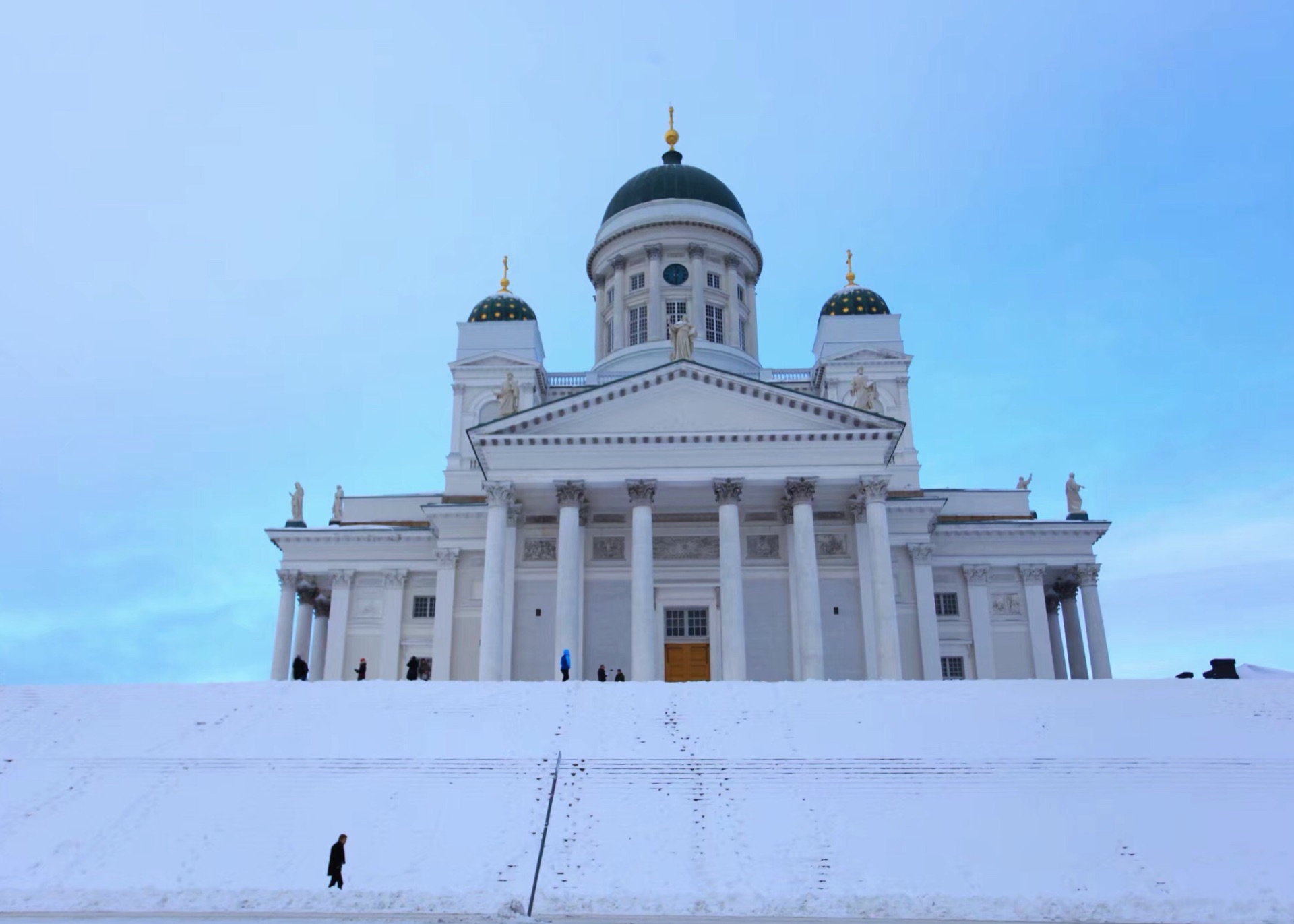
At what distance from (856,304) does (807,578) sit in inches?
762

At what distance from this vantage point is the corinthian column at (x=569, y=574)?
3100cm

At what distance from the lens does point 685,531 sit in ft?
114

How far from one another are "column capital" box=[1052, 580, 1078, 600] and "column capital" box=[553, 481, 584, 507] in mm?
19931

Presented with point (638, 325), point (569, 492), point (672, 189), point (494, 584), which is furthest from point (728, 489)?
point (672, 189)

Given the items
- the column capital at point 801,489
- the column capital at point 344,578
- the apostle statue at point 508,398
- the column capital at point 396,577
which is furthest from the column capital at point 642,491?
the column capital at point 344,578

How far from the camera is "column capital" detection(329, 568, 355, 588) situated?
40594mm

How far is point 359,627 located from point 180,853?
24.5 m

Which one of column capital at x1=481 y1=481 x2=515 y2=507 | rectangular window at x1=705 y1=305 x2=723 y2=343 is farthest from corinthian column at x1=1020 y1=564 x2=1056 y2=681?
column capital at x1=481 y1=481 x2=515 y2=507

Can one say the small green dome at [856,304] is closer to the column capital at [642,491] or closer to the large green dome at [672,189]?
the large green dome at [672,189]

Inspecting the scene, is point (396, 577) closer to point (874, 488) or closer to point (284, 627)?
point (284, 627)

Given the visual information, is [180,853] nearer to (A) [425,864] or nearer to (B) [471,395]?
(A) [425,864]

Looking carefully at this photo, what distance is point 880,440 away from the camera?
32000mm

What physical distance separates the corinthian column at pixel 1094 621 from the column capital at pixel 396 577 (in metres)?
24.5

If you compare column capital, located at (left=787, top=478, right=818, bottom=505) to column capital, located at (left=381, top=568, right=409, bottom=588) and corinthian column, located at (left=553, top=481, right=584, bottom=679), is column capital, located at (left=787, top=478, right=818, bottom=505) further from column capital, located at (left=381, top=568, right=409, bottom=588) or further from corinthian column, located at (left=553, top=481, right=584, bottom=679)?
column capital, located at (left=381, top=568, right=409, bottom=588)
